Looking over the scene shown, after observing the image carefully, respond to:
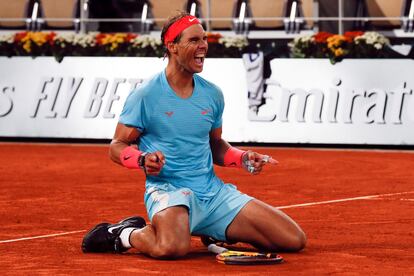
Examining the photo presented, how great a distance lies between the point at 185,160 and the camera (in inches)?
351

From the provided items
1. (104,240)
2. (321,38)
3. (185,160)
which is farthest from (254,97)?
(104,240)

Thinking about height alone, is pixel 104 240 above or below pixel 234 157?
below

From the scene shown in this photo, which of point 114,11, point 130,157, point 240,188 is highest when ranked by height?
Result: point 130,157

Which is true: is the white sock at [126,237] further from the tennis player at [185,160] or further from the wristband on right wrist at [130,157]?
the wristband on right wrist at [130,157]

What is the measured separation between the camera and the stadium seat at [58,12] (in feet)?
72.9

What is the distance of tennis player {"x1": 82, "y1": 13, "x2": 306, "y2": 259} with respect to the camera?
29.0ft

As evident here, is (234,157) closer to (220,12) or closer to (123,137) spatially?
(123,137)

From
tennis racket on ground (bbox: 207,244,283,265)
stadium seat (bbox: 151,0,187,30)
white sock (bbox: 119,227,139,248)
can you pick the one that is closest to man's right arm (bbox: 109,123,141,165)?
white sock (bbox: 119,227,139,248)

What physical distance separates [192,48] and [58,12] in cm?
1385

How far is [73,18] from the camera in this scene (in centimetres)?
2203

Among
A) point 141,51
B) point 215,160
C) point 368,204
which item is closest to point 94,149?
point 141,51

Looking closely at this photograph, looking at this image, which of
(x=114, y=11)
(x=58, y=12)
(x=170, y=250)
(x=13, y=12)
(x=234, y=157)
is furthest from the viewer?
(x=114, y=11)

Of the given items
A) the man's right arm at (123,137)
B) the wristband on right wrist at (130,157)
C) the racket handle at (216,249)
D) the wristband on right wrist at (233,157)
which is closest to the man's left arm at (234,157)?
the wristband on right wrist at (233,157)

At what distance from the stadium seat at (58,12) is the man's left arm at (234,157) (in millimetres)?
13211
